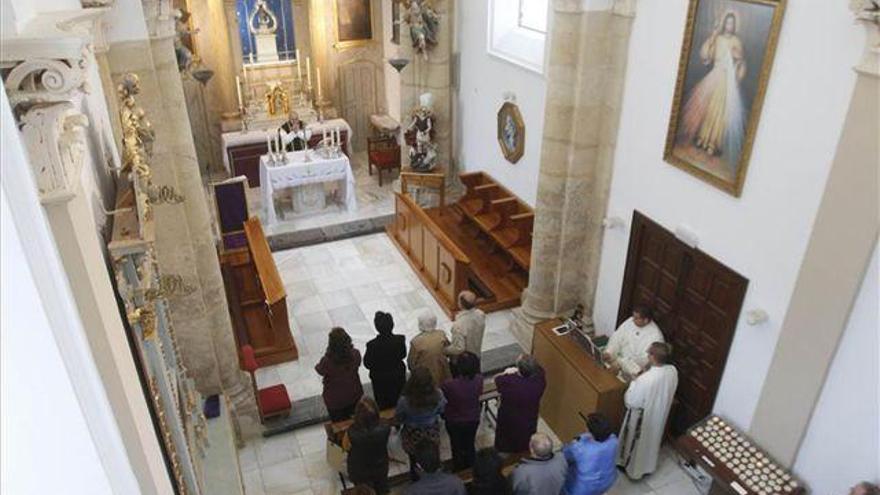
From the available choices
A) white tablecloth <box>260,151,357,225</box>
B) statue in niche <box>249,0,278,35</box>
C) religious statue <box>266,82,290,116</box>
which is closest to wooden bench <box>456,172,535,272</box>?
white tablecloth <box>260,151,357,225</box>

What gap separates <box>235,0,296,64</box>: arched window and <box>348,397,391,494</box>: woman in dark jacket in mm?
9913

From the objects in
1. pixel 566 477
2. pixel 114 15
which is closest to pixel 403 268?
pixel 566 477

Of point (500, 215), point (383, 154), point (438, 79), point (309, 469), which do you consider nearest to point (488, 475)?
point (309, 469)

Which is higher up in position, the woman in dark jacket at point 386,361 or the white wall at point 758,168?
the white wall at point 758,168

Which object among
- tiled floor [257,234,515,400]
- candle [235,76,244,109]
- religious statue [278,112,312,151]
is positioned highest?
candle [235,76,244,109]

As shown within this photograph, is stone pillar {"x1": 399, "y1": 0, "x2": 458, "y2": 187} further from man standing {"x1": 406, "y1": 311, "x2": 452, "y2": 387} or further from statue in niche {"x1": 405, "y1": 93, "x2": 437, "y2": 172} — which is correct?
man standing {"x1": 406, "y1": 311, "x2": 452, "y2": 387}

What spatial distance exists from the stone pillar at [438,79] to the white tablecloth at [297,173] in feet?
4.04

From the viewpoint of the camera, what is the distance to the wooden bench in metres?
9.55

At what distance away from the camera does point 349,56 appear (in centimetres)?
1419

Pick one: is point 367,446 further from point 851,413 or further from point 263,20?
point 263,20

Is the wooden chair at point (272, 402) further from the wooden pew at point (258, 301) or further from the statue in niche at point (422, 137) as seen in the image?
the statue in niche at point (422, 137)

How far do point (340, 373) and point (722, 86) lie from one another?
166 inches

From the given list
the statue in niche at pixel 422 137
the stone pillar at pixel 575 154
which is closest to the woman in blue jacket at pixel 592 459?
the stone pillar at pixel 575 154

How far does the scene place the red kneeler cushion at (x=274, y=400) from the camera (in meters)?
7.05
